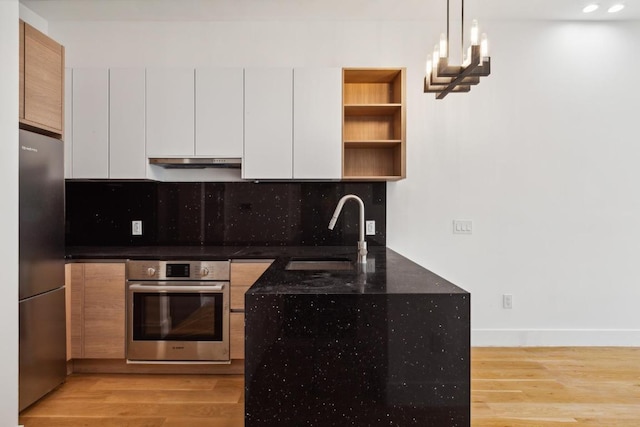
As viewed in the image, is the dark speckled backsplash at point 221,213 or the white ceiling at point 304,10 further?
the dark speckled backsplash at point 221,213

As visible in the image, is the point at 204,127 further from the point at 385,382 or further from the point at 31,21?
the point at 385,382

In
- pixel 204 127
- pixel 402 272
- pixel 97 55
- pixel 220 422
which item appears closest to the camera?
pixel 402 272

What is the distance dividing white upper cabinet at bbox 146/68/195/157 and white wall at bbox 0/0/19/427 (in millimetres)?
1053

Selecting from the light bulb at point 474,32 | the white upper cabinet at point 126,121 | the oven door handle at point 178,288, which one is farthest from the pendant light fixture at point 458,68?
the white upper cabinet at point 126,121

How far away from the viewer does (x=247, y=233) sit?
3.63 m

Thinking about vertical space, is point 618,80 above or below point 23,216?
above

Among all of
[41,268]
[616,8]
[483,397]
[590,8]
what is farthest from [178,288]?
[616,8]

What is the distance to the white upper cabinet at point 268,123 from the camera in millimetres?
3248

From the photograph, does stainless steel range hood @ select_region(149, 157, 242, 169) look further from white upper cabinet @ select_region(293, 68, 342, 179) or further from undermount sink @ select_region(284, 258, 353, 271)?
undermount sink @ select_region(284, 258, 353, 271)

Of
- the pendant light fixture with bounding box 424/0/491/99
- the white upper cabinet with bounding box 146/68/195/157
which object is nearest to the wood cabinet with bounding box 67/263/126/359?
the white upper cabinet with bounding box 146/68/195/157

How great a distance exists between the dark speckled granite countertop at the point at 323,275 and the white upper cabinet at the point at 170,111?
0.80 m

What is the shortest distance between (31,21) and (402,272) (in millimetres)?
3543

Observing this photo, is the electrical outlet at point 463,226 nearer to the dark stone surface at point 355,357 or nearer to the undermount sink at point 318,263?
the undermount sink at point 318,263

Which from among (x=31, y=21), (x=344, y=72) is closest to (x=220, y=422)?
(x=344, y=72)
